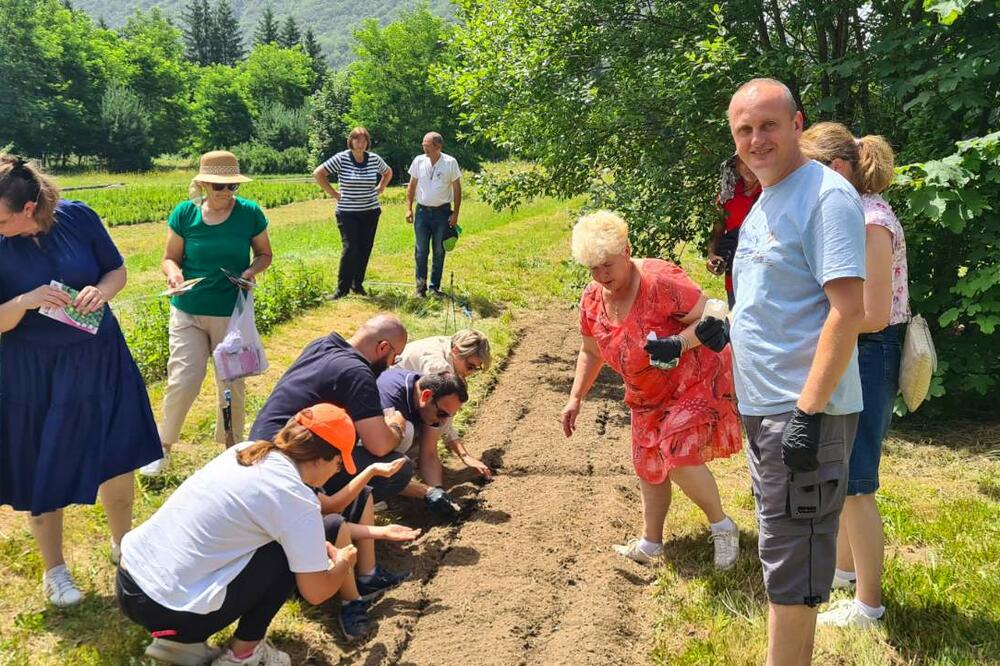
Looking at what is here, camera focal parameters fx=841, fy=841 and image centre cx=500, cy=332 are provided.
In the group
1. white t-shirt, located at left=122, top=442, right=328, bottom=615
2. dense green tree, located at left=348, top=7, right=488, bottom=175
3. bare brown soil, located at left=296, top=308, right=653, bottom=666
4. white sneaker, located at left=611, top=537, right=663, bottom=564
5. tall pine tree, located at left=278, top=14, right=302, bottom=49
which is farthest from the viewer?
tall pine tree, located at left=278, top=14, right=302, bottom=49

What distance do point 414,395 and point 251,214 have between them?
155 cm

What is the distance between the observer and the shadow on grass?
3.15 m

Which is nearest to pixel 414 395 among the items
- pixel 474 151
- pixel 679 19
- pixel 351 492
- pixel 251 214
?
pixel 351 492

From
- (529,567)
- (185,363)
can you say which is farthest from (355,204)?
(529,567)

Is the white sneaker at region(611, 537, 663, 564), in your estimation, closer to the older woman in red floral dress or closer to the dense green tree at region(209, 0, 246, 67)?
the older woman in red floral dress

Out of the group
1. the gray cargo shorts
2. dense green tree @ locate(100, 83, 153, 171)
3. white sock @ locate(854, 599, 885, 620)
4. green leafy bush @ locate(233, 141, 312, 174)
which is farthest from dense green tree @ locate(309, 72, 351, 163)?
the gray cargo shorts

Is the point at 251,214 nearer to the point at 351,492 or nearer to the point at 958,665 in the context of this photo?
the point at 351,492

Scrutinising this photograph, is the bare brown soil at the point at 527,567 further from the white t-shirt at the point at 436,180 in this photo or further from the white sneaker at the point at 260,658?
the white t-shirt at the point at 436,180

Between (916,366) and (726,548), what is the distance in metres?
1.32

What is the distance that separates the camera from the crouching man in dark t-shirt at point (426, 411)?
4656 millimetres

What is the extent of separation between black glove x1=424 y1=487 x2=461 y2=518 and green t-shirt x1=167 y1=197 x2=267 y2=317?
167 cm

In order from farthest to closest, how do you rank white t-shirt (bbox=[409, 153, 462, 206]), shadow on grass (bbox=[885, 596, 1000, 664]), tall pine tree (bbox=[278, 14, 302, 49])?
tall pine tree (bbox=[278, 14, 302, 49]) → white t-shirt (bbox=[409, 153, 462, 206]) → shadow on grass (bbox=[885, 596, 1000, 664])

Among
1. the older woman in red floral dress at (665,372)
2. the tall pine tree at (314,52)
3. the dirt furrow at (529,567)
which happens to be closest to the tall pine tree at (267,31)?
the tall pine tree at (314,52)

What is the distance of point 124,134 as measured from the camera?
2251 inches
